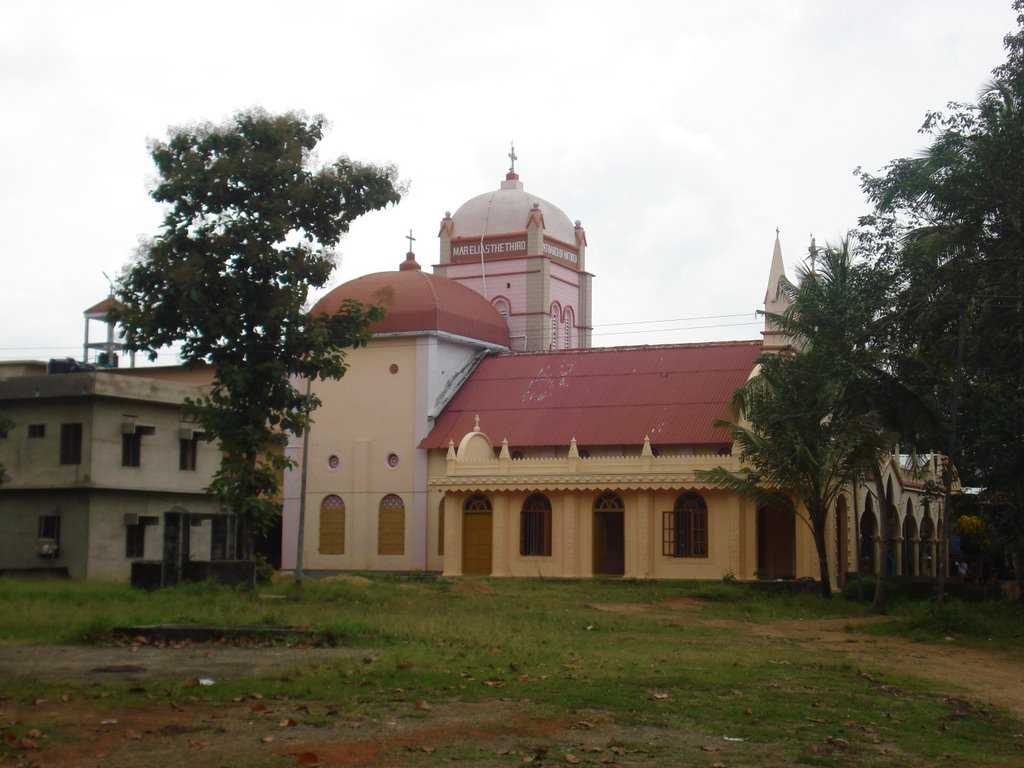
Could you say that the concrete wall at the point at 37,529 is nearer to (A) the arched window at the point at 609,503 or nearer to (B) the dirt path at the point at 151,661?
(A) the arched window at the point at 609,503

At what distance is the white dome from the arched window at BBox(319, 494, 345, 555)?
1469 centimetres

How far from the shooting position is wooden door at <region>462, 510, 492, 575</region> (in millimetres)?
42062

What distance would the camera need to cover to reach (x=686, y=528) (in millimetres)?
39406

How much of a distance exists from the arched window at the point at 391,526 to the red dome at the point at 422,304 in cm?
589

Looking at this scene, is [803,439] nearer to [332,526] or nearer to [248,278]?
[248,278]

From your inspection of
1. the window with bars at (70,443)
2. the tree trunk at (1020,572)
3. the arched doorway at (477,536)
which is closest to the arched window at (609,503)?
the arched doorway at (477,536)

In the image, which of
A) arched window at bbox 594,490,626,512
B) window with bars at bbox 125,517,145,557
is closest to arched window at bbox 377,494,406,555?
arched window at bbox 594,490,626,512

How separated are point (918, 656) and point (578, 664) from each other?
6747mm

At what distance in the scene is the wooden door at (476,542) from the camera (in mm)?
42062

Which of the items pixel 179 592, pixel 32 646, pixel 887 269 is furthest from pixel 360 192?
pixel 32 646

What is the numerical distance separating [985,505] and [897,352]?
5304 mm

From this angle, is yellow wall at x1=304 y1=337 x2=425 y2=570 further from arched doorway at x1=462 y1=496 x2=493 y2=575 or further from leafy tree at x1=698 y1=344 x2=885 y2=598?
leafy tree at x1=698 y1=344 x2=885 y2=598

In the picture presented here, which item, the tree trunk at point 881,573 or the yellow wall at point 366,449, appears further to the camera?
the yellow wall at point 366,449

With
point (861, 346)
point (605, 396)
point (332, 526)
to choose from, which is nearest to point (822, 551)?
point (861, 346)
